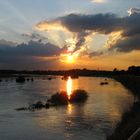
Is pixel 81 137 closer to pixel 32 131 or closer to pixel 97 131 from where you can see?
pixel 97 131

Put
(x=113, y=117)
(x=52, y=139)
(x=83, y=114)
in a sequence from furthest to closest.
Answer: (x=83, y=114)
(x=113, y=117)
(x=52, y=139)

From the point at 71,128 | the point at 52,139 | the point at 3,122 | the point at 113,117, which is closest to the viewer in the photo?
the point at 52,139

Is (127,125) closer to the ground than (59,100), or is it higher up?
higher up

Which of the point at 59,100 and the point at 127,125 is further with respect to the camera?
the point at 59,100

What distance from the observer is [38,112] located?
4884 centimetres

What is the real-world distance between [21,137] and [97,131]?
24.0 ft

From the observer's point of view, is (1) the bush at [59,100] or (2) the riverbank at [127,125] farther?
(1) the bush at [59,100]

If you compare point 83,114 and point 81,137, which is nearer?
point 81,137

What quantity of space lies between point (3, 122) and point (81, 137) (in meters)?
11.1

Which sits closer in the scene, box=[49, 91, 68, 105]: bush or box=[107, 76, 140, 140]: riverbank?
box=[107, 76, 140, 140]: riverbank

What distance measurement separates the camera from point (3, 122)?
3869 cm

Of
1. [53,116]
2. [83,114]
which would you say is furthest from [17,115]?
[83,114]

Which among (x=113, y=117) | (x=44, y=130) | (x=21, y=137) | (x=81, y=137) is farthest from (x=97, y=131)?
(x=113, y=117)

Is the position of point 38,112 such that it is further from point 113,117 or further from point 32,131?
point 32,131
